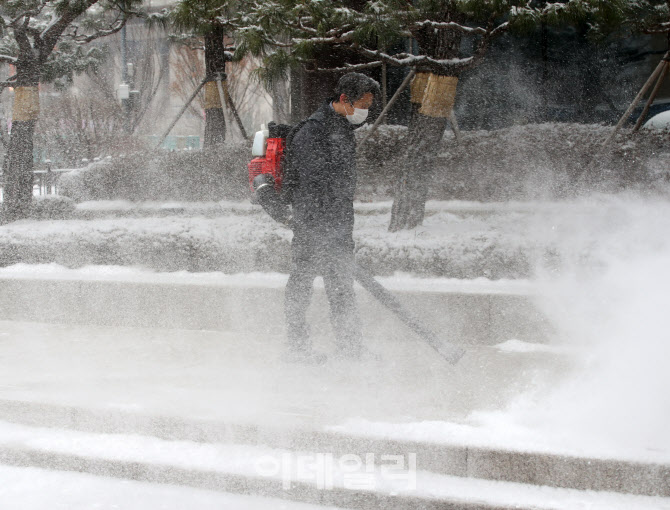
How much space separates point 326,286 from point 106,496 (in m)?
1.84

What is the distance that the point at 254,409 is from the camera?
381 cm

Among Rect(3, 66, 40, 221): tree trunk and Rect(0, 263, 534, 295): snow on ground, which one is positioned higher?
Rect(3, 66, 40, 221): tree trunk

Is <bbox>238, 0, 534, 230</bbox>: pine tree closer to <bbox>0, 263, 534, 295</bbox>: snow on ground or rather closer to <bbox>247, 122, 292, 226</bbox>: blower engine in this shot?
<bbox>0, 263, 534, 295</bbox>: snow on ground

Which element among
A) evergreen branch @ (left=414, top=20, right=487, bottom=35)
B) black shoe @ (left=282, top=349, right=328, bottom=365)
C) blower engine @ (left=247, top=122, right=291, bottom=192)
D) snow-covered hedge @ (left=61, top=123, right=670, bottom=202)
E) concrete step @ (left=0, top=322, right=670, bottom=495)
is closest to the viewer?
concrete step @ (left=0, top=322, right=670, bottom=495)

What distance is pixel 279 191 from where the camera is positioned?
4414 mm

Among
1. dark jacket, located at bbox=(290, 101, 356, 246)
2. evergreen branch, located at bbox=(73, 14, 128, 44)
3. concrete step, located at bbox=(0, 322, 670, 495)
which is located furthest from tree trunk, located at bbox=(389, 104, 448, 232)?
evergreen branch, located at bbox=(73, 14, 128, 44)

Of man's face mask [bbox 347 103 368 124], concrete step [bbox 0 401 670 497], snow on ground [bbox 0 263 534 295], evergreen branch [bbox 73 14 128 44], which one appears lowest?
concrete step [bbox 0 401 670 497]

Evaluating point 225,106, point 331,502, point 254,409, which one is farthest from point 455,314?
point 225,106

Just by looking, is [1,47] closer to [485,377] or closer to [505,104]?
[505,104]

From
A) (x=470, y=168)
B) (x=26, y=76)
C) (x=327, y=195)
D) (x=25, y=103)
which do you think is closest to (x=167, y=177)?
(x=25, y=103)

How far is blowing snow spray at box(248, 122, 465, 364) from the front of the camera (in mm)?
4371

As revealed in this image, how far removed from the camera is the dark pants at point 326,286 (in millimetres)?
4422

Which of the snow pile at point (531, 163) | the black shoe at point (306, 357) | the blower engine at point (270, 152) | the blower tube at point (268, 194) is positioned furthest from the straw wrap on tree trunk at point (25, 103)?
the black shoe at point (306, 357)

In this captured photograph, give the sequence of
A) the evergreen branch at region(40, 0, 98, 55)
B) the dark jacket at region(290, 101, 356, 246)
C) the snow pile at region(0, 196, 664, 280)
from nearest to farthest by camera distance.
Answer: the dark jacket at region(290, 101, 356, 246)
the snow pile at region(0, 196, 664, 280)
the evergreen branch at region(40, 0, 98, 55)
